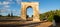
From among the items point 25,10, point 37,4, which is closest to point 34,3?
point 37,4

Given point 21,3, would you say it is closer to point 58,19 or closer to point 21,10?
point 21,10

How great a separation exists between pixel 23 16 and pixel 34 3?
3979mm

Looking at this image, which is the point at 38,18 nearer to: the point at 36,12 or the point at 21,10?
the point at 36,12

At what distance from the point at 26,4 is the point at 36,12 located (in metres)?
2.99

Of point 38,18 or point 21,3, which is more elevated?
point 21,3

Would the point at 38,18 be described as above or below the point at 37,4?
below

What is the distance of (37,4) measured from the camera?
31891 mm

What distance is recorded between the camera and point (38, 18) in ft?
104

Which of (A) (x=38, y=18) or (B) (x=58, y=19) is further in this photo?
(A) (x=38, y=18)

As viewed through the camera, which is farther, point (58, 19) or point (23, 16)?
point (23, 16)

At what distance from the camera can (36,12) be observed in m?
32.1

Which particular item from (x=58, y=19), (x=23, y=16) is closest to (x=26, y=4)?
(x=23, y=16)

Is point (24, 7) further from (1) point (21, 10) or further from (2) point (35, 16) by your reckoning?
(2) point (35, 16)

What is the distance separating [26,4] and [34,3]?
188 centimetres
